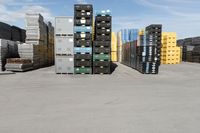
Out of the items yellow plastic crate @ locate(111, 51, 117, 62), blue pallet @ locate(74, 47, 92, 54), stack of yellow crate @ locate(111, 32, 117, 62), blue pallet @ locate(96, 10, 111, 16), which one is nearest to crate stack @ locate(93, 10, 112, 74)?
blue pallet @ locate(96, 10, 111, 16)

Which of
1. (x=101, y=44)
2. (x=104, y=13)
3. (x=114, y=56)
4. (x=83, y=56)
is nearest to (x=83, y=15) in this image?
(x=104, y=13)

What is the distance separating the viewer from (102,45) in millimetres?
16812

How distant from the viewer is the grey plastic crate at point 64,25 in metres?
16.4

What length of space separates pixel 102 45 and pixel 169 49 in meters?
16.7

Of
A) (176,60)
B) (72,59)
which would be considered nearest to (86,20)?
(72,59)

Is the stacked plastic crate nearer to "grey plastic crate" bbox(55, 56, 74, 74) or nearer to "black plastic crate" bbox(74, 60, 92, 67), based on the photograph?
"grey plastic crate" bbox(55, 56, 74, 74)

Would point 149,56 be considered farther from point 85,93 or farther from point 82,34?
point 85,93

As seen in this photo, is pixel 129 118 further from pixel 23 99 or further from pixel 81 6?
pixel 81 6

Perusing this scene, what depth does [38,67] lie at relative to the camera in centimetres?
2153

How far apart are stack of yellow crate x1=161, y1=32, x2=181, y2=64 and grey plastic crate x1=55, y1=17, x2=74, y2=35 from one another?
58.2ft

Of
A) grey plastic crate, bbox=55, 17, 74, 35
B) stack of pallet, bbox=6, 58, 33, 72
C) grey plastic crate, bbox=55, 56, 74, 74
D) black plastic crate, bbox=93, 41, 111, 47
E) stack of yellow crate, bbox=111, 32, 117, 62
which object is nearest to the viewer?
grey plastic crate, bbox=55, 17, 74, 35

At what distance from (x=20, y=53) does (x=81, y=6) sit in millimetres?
6637

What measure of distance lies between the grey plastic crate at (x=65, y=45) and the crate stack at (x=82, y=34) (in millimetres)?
275

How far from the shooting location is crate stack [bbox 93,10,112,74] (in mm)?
16700
